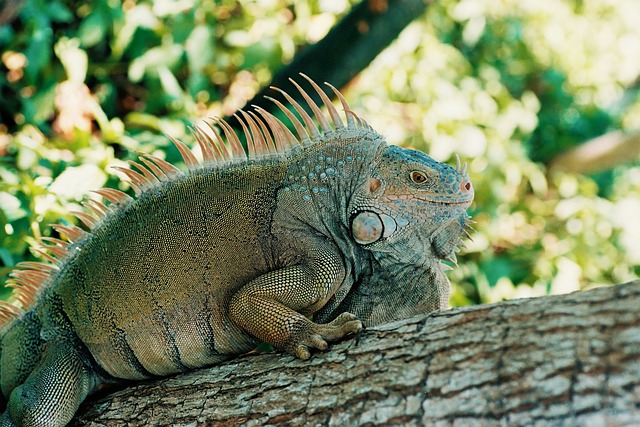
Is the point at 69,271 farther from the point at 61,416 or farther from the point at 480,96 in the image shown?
the point at 480,96

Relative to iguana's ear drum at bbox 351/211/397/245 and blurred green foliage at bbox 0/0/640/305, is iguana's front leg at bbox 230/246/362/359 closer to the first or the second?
iguana's ear drum at bbox 351/211/397/245

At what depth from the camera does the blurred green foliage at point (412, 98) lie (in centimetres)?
502

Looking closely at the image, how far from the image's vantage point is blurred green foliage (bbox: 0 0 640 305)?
5016 millimetres

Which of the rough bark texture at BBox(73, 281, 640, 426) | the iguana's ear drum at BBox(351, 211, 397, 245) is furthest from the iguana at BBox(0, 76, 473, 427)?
the rough bark texture at BBox(73, 281, 640, 426)

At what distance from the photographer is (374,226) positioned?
244 cm

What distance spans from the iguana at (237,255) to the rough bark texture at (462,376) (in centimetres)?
23

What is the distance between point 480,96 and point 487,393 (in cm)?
458

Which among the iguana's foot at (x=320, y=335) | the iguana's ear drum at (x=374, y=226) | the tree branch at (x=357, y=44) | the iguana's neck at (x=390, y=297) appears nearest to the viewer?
the iguana's foot at (x=320, y=335)

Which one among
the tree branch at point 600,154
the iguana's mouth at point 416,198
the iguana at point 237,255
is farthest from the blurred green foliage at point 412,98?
the iguana's mouth at point 416,198

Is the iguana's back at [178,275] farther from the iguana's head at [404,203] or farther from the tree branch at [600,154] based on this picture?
the tree branch at [600,154]

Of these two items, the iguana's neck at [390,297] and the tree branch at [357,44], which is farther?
the tree branch at [357,44]

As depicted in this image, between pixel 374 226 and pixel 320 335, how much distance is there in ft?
1.49

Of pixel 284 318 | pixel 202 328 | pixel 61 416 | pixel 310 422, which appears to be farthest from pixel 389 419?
pixel 61 416

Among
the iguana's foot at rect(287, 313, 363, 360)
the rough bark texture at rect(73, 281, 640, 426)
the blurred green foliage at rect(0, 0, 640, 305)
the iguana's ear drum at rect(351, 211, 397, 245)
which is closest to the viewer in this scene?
the rough bark texture at rect(73, 281, 640, 426)
